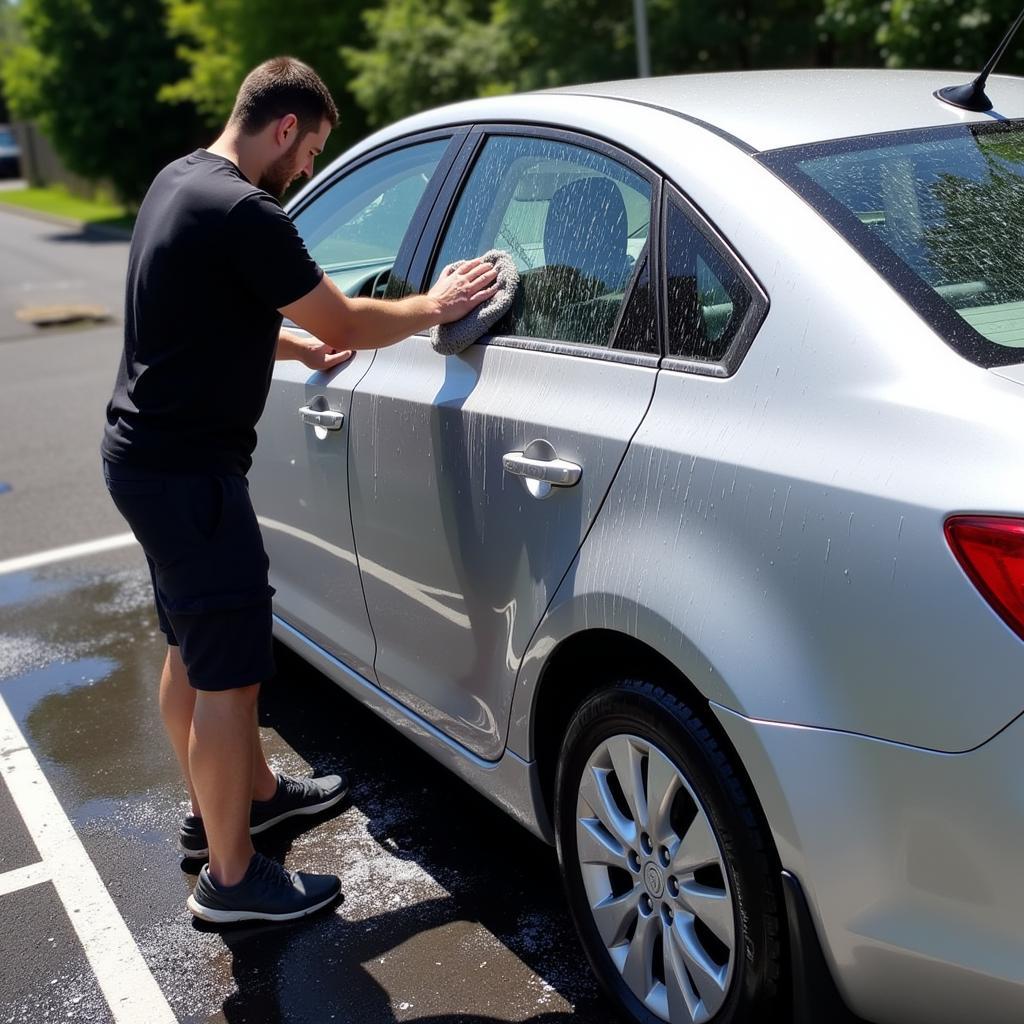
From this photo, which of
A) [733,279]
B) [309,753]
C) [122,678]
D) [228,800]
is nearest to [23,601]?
A: [122,678]

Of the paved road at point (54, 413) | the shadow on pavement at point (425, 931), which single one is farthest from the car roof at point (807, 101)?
the paved road at point (54, 413)

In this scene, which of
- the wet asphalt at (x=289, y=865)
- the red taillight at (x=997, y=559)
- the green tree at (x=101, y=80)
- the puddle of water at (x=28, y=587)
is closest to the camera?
the red taillight at (x=997, y=559)

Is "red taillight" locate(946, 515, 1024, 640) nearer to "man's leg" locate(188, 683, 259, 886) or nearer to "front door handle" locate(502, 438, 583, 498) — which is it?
"front door handle" locate(502, 438, 583, 498)

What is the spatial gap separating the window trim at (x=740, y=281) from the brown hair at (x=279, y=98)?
0.86 metres

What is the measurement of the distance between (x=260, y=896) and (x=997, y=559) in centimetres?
196

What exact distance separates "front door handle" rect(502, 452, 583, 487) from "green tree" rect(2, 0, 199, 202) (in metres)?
30.4

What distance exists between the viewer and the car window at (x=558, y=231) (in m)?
2.54

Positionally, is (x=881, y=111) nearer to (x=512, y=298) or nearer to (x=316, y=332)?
(x=512, y=298)

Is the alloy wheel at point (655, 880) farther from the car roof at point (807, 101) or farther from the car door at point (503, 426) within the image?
the car roof at point (807, 101)

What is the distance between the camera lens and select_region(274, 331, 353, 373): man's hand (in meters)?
3.36

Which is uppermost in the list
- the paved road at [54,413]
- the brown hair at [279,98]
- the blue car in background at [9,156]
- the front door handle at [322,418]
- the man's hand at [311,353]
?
the brown hair at [279,98]

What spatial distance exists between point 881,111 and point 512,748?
1479 millimetres

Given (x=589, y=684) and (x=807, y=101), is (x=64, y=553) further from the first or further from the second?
(x=807, y=101)

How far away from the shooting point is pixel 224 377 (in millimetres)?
2775
